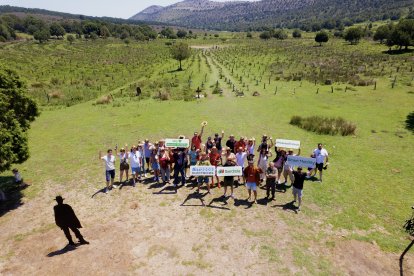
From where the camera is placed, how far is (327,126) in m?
23.9

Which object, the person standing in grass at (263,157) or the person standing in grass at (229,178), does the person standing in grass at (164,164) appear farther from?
the person standing in grass at (263,157)

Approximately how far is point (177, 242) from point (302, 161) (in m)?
6.99

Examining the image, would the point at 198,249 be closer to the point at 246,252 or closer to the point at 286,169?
the point at 246,252

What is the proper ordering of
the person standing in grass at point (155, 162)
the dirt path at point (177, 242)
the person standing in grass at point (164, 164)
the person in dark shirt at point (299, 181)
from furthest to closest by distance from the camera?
the person standing in grass at point (155, 162)
the person standing in grass at point (164, 164)
the person in dark shirt at point (299, 181)
the dirt path at point (177, 242)

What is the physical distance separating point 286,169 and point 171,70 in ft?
159

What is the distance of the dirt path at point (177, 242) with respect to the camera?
33.1ft

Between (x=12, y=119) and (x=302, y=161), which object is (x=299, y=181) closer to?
(x=302, y=161)

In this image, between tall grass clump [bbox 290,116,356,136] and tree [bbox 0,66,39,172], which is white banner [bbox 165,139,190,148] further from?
tall grass clump [bbox 290,116,356,136]

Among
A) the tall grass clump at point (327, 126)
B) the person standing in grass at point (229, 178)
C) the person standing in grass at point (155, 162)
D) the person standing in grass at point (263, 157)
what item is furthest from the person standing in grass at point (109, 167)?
the tall grass clump at point (327, 126)

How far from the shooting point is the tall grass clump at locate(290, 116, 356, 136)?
77.2ft

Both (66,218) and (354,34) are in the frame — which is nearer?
(66,218)

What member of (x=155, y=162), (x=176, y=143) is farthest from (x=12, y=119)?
(x=176, y=143)

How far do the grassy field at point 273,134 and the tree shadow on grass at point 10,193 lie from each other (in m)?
0.51

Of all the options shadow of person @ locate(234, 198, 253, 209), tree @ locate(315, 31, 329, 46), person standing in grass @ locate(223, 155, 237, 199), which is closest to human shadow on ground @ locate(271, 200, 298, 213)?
shadow of person @ locate(234, 198, 253, 209)
